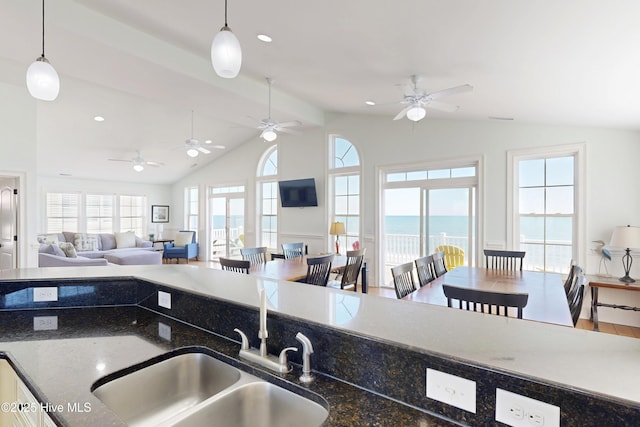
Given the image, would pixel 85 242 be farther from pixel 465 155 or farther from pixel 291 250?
pixel 465 155

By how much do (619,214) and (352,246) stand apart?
12.6 feet

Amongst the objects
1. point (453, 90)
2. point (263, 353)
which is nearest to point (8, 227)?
point (263, 353)

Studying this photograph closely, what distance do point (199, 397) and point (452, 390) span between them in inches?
36.8

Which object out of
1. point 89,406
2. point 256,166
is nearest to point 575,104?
point 89,406

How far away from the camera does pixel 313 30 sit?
111 inches

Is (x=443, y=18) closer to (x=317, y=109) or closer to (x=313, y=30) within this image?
(x=313, y=30)

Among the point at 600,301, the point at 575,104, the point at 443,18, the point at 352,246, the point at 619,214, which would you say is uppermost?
the point at 443,18

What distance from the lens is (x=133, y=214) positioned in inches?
395

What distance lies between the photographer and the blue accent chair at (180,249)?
9.12m

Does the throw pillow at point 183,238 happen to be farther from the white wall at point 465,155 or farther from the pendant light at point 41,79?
the pendant light at point 41,79

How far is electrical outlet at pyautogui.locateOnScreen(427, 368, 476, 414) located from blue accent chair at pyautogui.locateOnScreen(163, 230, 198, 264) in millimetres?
9178

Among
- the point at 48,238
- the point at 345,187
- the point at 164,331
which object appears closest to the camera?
the point at 164,331

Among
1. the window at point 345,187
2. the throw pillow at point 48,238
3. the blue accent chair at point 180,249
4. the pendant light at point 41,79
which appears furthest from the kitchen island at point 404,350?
the blue accent chair at point 180,249

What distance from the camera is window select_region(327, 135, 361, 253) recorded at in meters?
6.29
